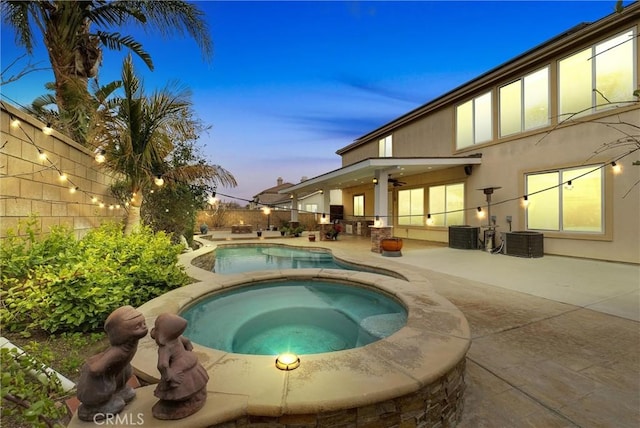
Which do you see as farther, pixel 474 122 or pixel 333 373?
pixel 474 122

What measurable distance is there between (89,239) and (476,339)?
20.2ft

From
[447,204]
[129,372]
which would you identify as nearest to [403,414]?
[129,372]

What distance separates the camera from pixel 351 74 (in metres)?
25.2

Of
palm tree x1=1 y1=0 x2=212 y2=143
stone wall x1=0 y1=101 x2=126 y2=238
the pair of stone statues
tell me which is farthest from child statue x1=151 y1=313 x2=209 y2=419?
palm tree x1=1 y1=0 x2=212 y2=143

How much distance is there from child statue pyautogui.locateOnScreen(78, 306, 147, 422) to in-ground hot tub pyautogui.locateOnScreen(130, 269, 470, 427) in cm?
21

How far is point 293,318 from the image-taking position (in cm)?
464

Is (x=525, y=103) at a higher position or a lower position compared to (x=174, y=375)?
higher

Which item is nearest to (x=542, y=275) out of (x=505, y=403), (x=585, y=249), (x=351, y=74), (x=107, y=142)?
(x=585, y=249)

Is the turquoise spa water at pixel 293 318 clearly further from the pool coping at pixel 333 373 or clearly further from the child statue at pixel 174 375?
the child statue at pixel 174 375

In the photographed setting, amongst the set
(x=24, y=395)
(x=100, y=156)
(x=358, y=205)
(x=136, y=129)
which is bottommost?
(x=24, y=395)

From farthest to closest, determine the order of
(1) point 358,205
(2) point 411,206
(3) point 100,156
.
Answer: (1) point 358,205 < (2) point 411,206 < (3) point 100,156

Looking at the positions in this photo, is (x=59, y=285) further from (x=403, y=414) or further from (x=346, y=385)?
(x=403, y=414)

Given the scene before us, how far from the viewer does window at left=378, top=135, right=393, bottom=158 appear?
15.5m

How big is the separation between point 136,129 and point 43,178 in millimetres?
2225
